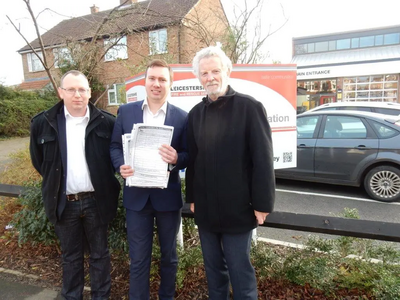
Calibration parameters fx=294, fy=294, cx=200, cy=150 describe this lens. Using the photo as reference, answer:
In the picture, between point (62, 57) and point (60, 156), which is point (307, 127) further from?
point (60, 156)

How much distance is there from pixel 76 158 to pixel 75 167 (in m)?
0.07

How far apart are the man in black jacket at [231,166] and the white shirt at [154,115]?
0.32 metres

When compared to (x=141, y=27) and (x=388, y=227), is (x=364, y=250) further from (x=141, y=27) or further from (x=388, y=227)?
(x=141, y=27)

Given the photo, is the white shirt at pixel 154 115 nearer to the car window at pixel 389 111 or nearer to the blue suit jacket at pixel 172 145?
the blue suit jacket at pixel 172 145

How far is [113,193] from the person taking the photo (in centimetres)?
239

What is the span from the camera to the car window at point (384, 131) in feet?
17.4

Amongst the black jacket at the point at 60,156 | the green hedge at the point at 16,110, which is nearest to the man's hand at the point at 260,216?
the black jacket at the point at 60,156

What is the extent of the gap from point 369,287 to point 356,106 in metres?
7.08

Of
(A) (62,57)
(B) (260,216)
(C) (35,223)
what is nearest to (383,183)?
(B) (260,216)

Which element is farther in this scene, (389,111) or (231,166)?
(389,111)

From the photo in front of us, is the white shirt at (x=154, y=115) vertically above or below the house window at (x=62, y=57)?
below

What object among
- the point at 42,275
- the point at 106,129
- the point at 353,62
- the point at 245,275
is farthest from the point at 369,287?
the point at 353,62

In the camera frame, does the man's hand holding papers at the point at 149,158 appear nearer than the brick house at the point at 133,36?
Yes

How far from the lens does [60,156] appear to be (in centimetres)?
220
